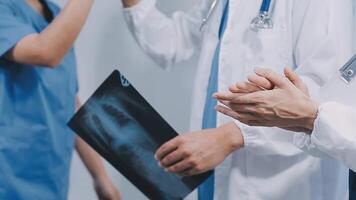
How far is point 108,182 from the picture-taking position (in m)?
1.27

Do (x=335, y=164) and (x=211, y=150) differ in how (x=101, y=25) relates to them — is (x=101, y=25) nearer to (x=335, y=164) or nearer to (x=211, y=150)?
(x=211, y=150)

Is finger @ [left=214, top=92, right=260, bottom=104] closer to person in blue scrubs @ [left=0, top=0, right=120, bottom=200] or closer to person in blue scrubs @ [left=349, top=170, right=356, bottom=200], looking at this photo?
person in blue scrubs @ [left=349, top=170, right=356, bottom=200]

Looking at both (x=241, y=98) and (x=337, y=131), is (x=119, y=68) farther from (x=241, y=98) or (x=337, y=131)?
(x=337, y=131)

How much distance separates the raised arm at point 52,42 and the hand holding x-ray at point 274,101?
0.39 m

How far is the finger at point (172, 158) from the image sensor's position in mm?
910

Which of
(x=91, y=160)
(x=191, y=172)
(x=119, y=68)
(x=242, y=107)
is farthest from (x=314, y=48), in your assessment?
(x=91, y=160)

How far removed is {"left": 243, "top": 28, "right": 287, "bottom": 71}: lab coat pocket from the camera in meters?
0.91

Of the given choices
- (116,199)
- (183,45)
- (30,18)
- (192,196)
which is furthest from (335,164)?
(30,18)

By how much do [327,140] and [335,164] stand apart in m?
0.25

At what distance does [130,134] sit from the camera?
986 millimetres

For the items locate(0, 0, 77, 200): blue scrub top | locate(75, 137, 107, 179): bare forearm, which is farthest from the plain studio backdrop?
locate(0, 0, 77, 200): blue scrub top

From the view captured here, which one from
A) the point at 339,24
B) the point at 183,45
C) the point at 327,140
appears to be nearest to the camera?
the point at 327,140

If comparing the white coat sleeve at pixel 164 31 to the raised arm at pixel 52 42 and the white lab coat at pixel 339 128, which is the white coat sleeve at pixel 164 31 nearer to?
the raised arm at pixel 52 42

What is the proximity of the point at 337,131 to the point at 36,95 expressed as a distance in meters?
0.65
